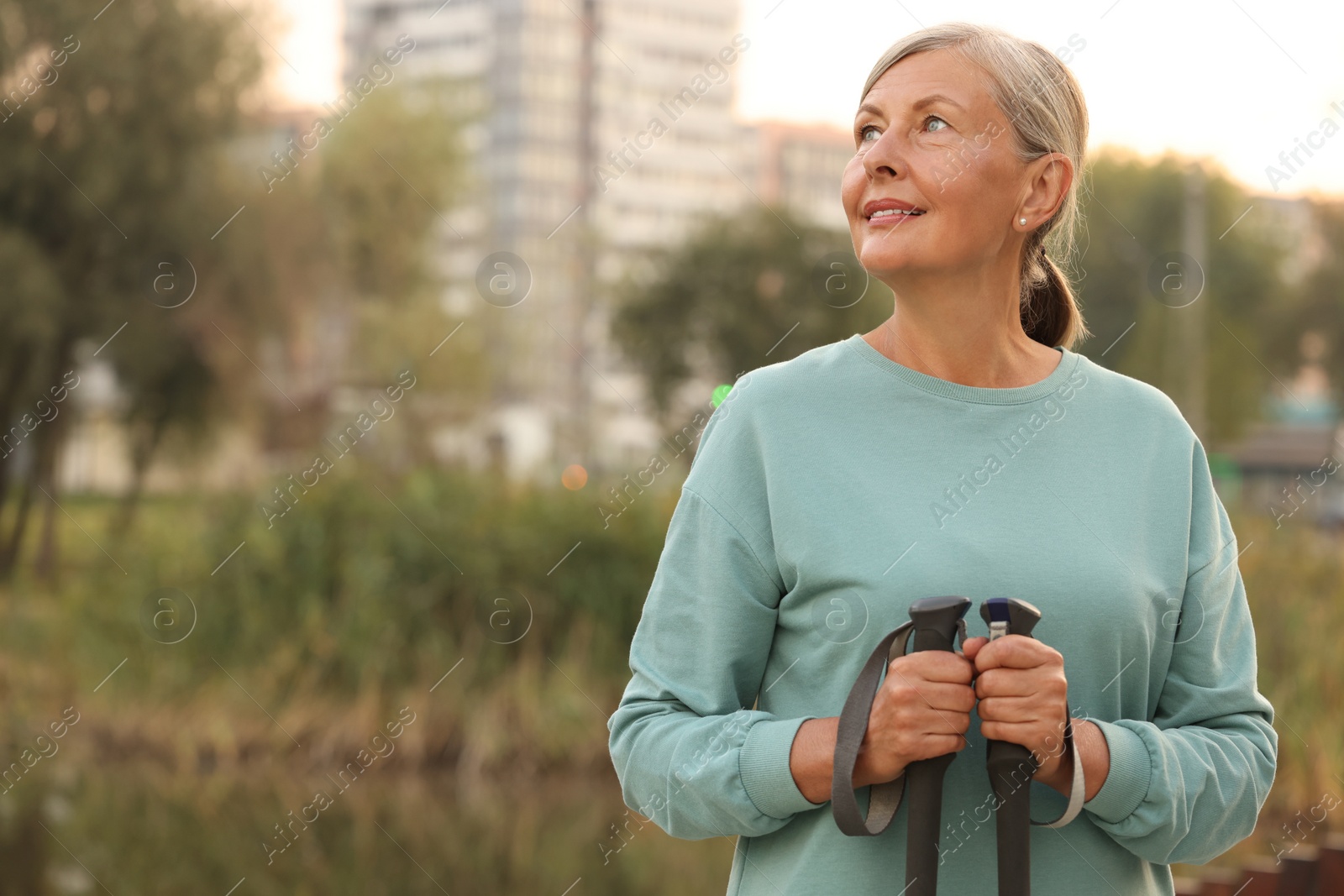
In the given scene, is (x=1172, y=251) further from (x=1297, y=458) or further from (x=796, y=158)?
(x=796, y=158)

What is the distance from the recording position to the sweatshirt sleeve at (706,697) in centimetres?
135

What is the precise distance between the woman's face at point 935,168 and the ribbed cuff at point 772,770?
0.50 metres

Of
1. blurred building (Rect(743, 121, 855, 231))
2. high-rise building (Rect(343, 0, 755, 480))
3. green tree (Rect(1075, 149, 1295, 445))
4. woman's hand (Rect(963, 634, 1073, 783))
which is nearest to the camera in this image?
woman's hand (Rect(963, 634, 1073, 783))

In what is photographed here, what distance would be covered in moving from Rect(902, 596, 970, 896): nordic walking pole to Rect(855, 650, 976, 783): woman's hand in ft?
→ 0.06

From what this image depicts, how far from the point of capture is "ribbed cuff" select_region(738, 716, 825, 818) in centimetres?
133

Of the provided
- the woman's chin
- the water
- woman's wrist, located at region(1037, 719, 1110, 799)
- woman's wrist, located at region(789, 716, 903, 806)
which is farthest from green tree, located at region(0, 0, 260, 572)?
woman's wrist, located at region(1037, 719, 1110, 799)

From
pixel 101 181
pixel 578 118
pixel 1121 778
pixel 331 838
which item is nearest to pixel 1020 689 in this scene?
pixel 1121 778

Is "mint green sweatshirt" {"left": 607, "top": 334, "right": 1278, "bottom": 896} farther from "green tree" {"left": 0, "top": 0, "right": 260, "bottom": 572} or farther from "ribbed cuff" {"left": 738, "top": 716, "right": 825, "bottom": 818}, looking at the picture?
"green tree" {"left": 0, "top": 0, "right": 260, "bottom": 572}

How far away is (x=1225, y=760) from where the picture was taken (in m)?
1.42

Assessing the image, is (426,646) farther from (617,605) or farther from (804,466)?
(804,466)

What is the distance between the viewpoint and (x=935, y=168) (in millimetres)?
1444

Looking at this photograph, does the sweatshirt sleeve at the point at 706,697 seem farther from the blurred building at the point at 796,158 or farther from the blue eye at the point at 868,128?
the blurred building at the point at 796,158

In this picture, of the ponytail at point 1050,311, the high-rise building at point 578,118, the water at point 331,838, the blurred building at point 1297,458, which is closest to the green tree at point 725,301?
the blurred building at point 1297,458

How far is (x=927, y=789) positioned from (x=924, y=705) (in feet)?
0.30
